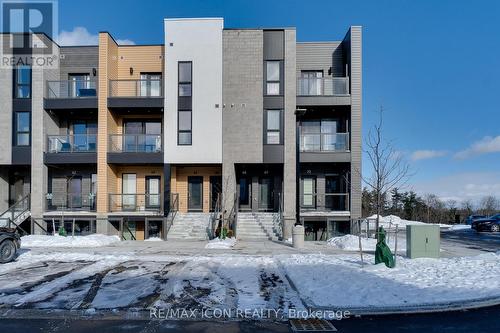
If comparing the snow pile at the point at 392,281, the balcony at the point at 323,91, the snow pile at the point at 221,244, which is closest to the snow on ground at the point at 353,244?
the snow pile at the point at 392,281

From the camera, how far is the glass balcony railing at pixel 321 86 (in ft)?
68.0

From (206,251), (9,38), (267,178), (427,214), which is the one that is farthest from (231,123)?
(427,214)

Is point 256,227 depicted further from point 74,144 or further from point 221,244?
point 74,144

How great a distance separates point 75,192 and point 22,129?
479 cm

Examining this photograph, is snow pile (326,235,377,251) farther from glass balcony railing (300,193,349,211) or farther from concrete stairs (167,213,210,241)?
concrete stairs (167,213,210,241)

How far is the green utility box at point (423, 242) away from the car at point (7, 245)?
13.5 m

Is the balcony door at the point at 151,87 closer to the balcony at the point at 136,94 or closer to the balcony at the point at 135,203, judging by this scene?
the balcony at the point at 136,94

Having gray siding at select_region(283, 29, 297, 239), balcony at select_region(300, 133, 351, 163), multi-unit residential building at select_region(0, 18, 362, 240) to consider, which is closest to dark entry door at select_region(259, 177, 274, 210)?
multi-unit residential building at select_region(0, 18, 362, 240)

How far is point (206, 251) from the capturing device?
14.6m

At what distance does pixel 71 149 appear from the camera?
70.2ft

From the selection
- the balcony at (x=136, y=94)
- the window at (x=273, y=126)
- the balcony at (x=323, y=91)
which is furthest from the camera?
the balcony at (x=136, y=94)

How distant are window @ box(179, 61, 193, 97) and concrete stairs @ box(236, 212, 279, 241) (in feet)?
25.8

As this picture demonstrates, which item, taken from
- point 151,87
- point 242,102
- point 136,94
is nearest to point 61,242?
point 136,94

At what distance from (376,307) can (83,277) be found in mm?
7516
